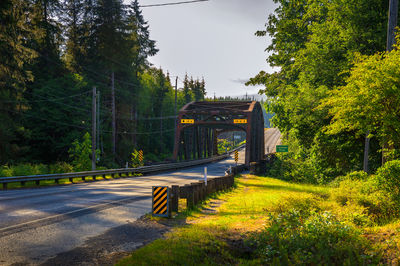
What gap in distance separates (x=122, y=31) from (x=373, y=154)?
120 ft

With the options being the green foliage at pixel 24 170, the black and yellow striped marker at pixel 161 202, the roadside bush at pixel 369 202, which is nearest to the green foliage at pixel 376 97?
the roadside bush at pixel 369 202

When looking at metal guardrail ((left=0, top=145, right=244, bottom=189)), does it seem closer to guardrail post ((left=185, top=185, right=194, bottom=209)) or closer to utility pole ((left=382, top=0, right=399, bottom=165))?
guardrail post ((left=185, top=185, right=194, bottom=209))

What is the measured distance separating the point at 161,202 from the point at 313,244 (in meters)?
4.88

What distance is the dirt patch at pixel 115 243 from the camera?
17.4 feet

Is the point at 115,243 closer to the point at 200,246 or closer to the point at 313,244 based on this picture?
the point at 200,246

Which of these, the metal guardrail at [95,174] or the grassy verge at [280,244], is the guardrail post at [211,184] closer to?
the grassy verge at [280,244]

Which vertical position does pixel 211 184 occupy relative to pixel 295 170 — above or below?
above

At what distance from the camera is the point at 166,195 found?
9.23 meters

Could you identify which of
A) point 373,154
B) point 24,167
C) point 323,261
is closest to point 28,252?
point 323,261

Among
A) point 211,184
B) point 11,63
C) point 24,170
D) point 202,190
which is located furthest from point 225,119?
point 202,190

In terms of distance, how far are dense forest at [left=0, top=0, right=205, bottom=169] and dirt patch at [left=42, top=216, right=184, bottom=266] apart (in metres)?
18.7

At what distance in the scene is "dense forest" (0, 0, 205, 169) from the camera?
25003 millimetres

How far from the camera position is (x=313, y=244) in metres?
5.76

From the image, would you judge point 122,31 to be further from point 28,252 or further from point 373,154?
point 28,252
